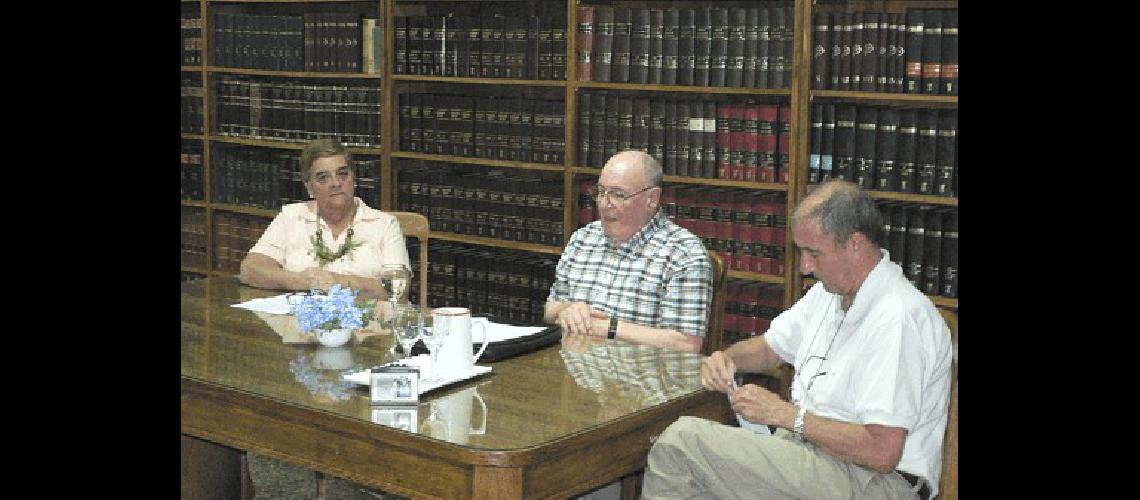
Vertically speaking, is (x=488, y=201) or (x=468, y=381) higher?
(x=488, y=201)

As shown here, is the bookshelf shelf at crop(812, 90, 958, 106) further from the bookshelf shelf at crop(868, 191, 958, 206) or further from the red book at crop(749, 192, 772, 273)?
the red book at crop(749, 192, 772, 273)

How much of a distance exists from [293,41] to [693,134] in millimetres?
2093

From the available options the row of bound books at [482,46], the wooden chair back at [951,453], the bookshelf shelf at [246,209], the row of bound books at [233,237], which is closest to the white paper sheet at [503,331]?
the wooden chair back at [951,453]

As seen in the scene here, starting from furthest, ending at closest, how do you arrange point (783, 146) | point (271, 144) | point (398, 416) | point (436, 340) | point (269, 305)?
point (271, 144)
point (783, 146)
point (269, 305)
point (436, 340)
point (398, 416)

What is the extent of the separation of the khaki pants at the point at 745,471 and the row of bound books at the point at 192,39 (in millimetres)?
4293

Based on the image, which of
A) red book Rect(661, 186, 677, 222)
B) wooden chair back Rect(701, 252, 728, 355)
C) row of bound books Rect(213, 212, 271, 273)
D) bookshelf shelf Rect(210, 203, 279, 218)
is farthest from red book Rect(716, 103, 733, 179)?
row of bound books Rect(213, 212, 271, 273)

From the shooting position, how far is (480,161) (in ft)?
17.5

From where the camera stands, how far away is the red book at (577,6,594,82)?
16.3ft

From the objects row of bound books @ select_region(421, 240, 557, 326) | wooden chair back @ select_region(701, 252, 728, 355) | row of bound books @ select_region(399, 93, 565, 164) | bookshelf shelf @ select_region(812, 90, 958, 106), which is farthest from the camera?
row of bound books @ select_region(421, 240, 557, 326)

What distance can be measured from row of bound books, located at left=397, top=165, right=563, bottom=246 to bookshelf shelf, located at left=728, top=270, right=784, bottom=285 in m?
0.79

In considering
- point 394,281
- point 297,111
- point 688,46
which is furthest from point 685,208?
point 297,111

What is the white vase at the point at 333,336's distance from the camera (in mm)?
3150

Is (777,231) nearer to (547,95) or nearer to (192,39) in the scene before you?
(547,95)

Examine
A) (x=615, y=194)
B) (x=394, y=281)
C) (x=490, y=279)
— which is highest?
(x=615, y=194)
